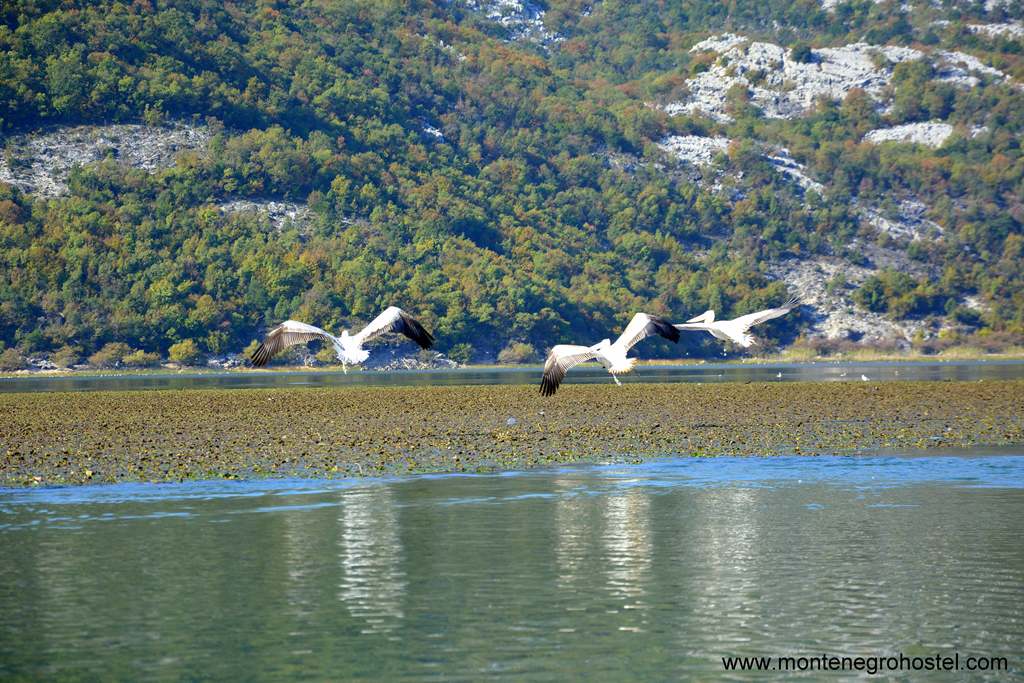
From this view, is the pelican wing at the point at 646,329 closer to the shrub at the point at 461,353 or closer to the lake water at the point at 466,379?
the lake water at the point at 466,379

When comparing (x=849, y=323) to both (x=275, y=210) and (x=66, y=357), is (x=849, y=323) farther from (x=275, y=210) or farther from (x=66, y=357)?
(x=66, y=357)

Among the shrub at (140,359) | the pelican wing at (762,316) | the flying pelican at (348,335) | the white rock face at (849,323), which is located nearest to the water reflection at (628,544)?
the pelican wing at (762,316)

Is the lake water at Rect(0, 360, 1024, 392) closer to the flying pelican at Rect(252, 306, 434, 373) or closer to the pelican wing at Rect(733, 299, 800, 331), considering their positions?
the pelican wing at Rect(733, 299, 800, 331)

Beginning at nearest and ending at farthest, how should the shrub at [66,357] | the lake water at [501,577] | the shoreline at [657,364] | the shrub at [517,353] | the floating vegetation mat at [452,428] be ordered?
the lake water at [501,577], the floating vegetation mat at [452,428], the shoreline at [657,364], the shrub at [66,357], the shrub at [517,353]

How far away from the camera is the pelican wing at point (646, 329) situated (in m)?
32.4

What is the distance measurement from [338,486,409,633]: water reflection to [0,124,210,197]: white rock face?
143m

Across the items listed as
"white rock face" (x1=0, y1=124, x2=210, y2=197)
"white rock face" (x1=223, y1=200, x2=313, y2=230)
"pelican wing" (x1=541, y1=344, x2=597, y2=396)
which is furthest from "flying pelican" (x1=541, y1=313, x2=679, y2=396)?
"white rock face" (x1=223, y1=200, x2=313, y2=230)

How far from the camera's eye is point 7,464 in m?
40.4

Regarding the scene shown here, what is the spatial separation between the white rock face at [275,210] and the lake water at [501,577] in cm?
14112

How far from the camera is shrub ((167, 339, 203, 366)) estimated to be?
487 feet

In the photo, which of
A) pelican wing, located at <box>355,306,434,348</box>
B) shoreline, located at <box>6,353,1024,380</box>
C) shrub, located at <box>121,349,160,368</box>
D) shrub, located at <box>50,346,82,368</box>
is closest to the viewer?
pelican wing, located at <box>355,306,434,348</box>

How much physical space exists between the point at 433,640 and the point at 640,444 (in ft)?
86.9

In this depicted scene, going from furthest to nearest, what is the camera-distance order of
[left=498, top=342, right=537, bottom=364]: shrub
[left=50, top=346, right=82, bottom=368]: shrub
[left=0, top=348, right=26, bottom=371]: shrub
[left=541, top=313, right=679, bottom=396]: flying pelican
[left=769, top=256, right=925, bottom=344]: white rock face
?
[left=769, top=256, right=925, bottom=344]: white rock face < [left=498, top=342, right=537, bottom=364]: shrub < [left=50, top=346, right=82, bottom=368]: shrub < [left=0, top=348, right=26, bottom=371]: shrub < [left=541, top=313, right=679, bottom=396]: flying pelican

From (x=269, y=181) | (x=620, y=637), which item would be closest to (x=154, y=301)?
(x=269, y=181)
